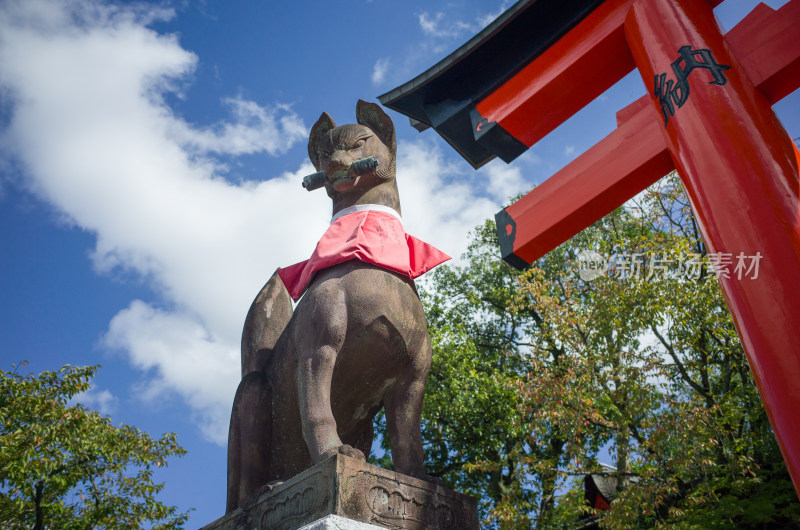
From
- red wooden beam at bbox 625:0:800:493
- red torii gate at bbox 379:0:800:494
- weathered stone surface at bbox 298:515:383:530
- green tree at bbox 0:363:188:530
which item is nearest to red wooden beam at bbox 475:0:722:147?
red torii gate at bbox 379:0:800:494

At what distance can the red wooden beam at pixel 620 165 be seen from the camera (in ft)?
A: 10.2

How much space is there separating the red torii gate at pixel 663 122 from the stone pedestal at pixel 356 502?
1.42 meters

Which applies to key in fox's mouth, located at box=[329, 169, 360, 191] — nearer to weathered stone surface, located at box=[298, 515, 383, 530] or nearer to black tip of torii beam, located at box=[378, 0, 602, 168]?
black tip of torii beam, located at box=[378, 0, 602, 168]

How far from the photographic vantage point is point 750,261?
2652 millimetres

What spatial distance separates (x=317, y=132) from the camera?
12.8 ft

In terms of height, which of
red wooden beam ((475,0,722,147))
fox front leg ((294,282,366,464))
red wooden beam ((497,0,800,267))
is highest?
red wooden beam ((475,0,722,147))

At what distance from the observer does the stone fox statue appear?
293 centimetres

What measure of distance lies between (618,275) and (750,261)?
6.45 metres

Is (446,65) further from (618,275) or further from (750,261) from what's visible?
(618,275)

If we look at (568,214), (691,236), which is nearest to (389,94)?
(568,214)

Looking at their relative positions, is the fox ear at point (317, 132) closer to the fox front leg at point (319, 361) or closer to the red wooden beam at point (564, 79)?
the red wooden beam at point (564, 79)

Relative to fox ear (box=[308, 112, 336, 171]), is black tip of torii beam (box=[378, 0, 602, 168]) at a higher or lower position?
higher

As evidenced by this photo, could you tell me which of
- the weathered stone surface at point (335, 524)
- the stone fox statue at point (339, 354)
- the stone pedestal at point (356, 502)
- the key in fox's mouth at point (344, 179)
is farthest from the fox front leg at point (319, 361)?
the key in fox's mouth at point (344, 179)

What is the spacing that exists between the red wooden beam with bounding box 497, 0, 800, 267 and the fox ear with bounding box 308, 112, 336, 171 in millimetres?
1227
